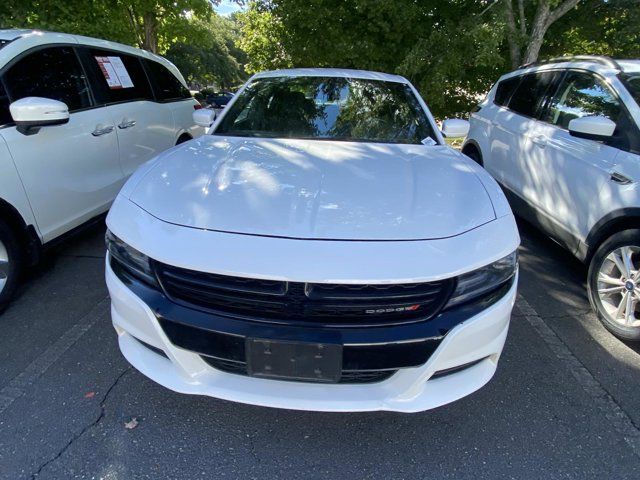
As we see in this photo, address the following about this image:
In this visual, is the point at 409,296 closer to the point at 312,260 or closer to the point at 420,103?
the point at 312,260

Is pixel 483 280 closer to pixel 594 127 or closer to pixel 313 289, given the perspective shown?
pixel 313 289

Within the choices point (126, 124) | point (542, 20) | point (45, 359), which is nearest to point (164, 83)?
point (126, 124)

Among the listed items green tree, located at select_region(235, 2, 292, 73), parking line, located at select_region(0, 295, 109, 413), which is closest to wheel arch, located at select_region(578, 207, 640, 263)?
parking line, located at select_region(0, 295, 109, 413)

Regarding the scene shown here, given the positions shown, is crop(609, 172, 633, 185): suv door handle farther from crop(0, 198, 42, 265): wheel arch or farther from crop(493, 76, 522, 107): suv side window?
crop(0, 198, 42, 265): wheel arch

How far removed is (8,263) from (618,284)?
13.3ft

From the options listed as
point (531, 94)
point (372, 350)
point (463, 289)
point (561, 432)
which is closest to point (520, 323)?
point (561, 432)

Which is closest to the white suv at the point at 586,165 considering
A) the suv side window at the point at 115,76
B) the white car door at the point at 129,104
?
the white car door at the point at 129,104

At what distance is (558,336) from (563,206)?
1.13 m

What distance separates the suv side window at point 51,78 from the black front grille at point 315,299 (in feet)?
7.56

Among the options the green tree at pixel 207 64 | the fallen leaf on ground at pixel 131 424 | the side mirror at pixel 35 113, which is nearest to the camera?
the fallen leaf on ground at pixel 131 424

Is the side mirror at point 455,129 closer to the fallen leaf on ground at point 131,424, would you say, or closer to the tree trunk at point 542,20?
the fallen leaf on ground at point 131,424

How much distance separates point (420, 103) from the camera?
3352 millimetres

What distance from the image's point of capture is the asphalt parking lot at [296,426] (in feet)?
6.26

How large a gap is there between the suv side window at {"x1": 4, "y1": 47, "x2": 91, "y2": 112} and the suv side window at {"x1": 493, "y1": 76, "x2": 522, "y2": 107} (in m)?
4.23
